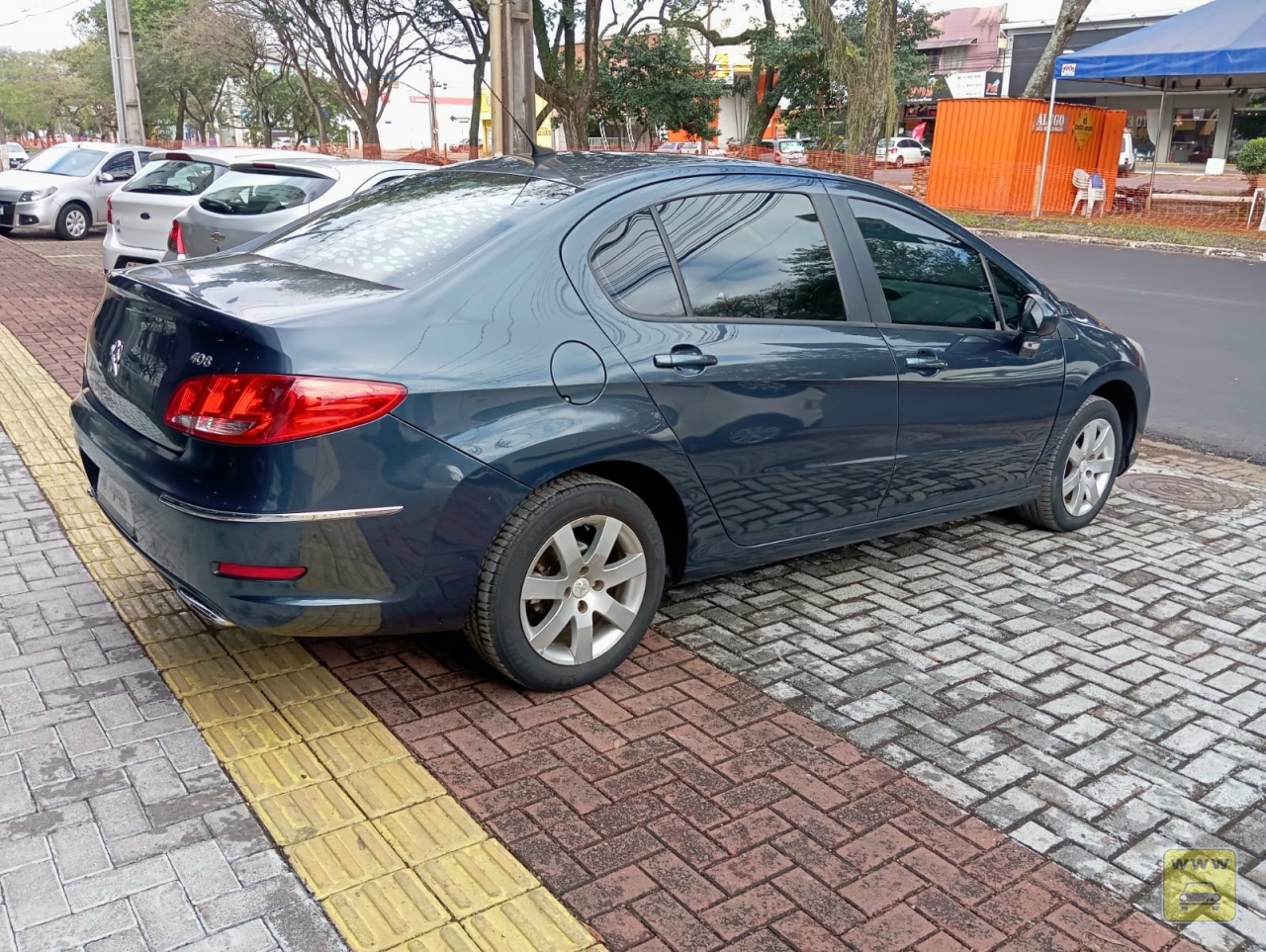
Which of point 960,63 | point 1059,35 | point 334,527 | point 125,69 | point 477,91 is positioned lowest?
point 334,527

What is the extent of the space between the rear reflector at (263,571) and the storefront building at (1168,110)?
141 feet

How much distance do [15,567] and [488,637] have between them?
7.49ft

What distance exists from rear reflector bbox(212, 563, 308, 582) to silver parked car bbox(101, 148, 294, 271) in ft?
25.6

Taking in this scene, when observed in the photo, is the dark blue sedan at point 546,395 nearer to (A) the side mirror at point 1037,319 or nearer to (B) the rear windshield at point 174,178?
(A) the side mirror at point 1037,319

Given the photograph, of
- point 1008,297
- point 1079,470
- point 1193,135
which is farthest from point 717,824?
point 1193,135

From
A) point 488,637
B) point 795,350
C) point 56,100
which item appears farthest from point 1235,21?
point 56,100

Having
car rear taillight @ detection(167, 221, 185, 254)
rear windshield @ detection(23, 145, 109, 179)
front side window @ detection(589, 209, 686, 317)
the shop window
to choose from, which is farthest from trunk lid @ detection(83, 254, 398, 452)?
the shop window

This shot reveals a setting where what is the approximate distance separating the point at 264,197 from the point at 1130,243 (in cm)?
1601

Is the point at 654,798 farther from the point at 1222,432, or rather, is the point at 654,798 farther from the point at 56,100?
the point at 56,100

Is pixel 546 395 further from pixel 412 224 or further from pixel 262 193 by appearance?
pixel 262 193

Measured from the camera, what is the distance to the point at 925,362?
4.40 metres

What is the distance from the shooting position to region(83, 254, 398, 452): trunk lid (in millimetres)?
3135

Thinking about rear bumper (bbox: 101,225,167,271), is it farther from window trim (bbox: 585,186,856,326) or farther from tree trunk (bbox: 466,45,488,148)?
tree trunk (bbox: 466,45,488,148)

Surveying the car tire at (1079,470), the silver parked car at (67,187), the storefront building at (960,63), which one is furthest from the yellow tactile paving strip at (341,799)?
the storefront building at (960,63)
